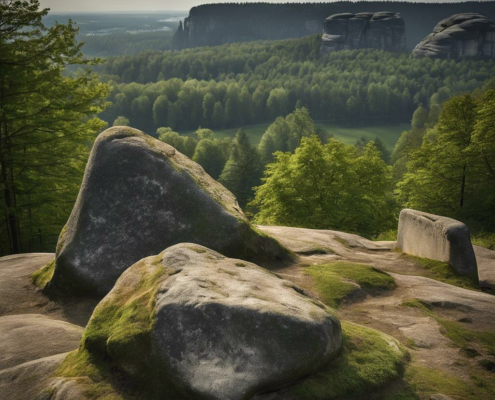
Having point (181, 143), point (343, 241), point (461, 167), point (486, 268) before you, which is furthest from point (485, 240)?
point (181, 143)

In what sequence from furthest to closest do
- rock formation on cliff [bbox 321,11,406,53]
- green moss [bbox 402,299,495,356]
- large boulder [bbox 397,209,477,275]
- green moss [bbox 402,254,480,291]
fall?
rock formation on cliff [bbox 321,11,406,53] → large boulder [bbox 397,209,477,275] → green moss [bbox 402,254,480,291] → green moss [bbox 402,299,495,356]

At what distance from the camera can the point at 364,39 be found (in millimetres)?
193000

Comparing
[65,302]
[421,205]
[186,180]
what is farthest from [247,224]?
[421,205]

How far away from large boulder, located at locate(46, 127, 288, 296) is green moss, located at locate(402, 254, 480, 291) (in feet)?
20.4

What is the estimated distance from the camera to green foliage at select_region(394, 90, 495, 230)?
3150cm

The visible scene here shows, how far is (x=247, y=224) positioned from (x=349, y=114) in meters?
129

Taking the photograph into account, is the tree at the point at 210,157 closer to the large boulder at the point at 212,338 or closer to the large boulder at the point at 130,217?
the large boulder at the point at 130,217

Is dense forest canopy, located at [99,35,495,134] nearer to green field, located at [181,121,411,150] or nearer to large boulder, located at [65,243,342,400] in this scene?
green field, located at [181,121,411,150]

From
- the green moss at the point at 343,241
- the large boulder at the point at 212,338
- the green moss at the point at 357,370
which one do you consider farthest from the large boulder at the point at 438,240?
the large boulder at the point at 212,338

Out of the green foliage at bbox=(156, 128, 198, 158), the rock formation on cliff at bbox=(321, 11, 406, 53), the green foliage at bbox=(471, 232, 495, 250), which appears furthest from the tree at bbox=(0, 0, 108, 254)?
the rock formation on cliff at bbox=(321, 11, 406, 53)

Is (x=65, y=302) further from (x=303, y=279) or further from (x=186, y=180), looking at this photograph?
(x=303, y=279)

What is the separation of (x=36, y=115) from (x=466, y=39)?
16759 cm

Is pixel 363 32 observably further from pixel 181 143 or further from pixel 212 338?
pixel 212 338

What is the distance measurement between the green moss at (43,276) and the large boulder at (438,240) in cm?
1243
